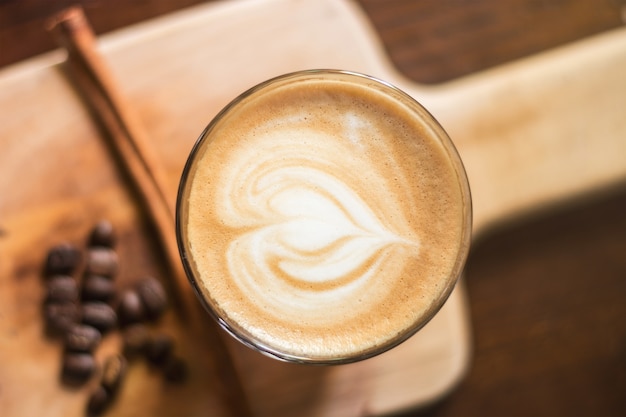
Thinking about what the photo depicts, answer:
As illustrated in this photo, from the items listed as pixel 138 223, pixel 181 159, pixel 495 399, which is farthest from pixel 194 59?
pixel 495 399

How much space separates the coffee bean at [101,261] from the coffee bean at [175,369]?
17cm

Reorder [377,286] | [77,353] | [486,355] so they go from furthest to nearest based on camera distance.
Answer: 1. [486,355]
2. [77,353]
3. [377,286]

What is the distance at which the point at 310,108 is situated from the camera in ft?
2.51

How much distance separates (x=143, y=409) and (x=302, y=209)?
44 cm

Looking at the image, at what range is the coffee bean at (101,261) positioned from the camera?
93cm

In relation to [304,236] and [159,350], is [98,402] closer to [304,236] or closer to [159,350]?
[159,350]

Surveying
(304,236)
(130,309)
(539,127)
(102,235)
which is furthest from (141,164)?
(539,127)

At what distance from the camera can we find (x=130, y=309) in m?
0.93

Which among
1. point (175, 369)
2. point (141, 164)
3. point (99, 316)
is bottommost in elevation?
point (175, 369)

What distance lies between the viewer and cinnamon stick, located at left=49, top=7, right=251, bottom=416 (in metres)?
0.93

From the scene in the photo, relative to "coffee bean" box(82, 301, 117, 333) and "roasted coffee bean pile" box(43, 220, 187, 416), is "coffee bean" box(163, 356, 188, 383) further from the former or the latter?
"coffee bean" box(82, 301, 117, 333)

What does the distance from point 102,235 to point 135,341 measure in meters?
0.17

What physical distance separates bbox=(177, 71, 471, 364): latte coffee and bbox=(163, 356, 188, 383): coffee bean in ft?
0.76

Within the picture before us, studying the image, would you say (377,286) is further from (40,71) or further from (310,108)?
(40,71)
